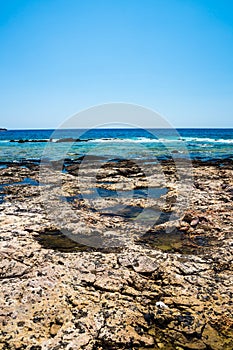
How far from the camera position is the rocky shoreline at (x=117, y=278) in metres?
3.98

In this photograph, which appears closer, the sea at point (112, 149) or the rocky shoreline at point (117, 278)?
the rocky shoreline at point (117, 278)

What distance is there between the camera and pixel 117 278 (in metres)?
5.33

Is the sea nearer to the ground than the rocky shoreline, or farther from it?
farther from it

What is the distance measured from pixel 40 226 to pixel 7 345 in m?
4.61

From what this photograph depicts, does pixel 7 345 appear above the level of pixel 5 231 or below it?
below

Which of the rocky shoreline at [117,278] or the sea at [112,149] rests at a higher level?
the sea at [112,149]

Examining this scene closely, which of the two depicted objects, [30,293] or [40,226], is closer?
[30,293]

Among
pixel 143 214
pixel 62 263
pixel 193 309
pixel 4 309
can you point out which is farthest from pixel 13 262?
pixel 143 214

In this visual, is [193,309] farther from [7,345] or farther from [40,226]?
[40,226]

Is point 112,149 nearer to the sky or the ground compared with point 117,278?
nearer to the sky

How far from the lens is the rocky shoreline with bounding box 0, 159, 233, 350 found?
398 cm

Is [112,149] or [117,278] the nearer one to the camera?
[117,278]

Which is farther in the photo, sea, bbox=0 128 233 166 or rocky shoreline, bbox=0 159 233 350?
sea, bbox=0 128 233 166

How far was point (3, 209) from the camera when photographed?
995 centimetres
